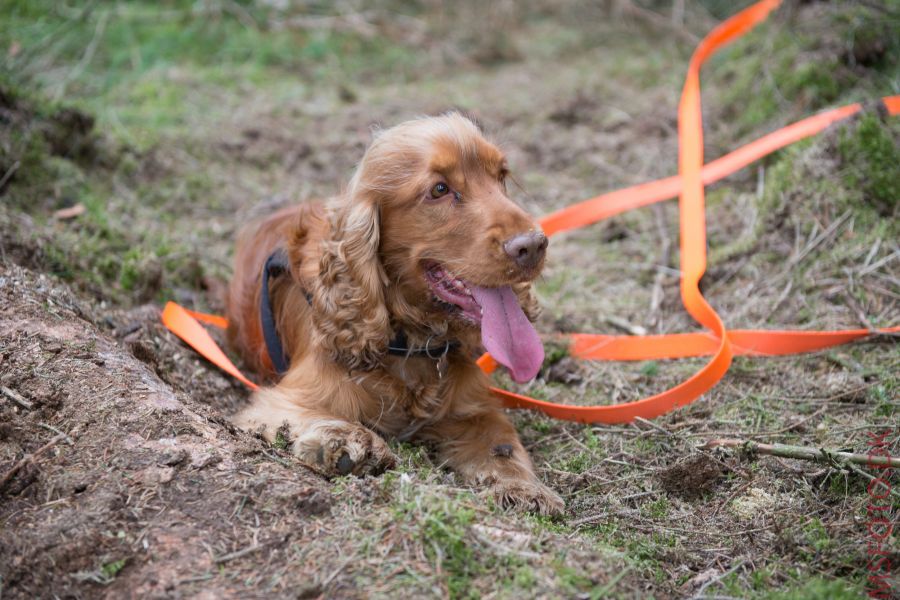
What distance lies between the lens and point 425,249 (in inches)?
136

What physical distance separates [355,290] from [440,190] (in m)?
0.55

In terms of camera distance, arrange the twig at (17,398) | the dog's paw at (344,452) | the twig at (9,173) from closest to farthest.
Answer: the twig at (17,398), the dog's paw at (344,452), the twig at (9,173)

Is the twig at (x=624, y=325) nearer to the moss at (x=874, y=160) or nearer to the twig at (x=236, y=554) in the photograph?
the moss at (x=874, y=160)

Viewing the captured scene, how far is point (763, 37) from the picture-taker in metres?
7.39

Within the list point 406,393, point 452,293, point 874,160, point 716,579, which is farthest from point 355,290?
point 874,160

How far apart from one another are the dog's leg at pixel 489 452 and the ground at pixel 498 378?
0.48 feet

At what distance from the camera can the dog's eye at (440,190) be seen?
3.46m

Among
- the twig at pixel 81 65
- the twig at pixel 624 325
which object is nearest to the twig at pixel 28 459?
the twig at pixel 624 325

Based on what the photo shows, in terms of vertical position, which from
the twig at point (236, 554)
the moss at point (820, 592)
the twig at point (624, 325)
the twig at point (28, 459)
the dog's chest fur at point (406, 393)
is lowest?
the twig at point (624, 325)

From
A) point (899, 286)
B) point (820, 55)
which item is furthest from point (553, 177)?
point (899, 286)

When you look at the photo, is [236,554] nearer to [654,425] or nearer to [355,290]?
[355,290]

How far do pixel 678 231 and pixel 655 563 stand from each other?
3.60m

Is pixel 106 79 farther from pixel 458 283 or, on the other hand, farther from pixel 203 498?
pixel 203 498

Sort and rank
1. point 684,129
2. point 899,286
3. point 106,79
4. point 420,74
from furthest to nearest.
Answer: point 420,74 → point 106,79 → point 684,129 → point 899,286
